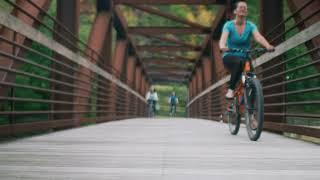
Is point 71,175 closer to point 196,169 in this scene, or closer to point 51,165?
point 51,165

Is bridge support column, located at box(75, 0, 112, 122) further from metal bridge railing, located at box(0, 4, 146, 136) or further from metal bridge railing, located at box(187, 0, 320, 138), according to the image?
metal bridge railing, located at box(187, 0, 320, 138)

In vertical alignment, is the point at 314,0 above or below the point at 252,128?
above

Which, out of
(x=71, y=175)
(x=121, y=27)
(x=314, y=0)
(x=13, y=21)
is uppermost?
(x=121, y=27)

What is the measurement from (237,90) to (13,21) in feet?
8.65

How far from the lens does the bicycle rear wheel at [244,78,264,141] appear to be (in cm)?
486

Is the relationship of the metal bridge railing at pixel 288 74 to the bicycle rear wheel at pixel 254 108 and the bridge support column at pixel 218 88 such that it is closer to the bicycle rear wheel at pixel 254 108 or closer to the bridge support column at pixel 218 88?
the bicycle rear wheel at pixel 254 108

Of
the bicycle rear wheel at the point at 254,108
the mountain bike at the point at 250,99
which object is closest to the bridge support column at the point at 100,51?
the mountain bike at the point at 250,99

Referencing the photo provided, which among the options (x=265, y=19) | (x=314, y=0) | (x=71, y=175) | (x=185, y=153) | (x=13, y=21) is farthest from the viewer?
(x=265, y=19)

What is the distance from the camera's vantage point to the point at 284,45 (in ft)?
19.0

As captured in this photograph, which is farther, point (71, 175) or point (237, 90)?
point (237, 90)

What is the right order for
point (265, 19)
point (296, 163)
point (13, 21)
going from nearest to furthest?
point (296, 163), point (13, 21), point (265, 19)

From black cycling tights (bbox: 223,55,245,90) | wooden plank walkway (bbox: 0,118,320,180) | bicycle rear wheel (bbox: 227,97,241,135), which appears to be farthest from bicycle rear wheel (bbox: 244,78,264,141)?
wooden plank walkway (bbox: 0,118,320,180)

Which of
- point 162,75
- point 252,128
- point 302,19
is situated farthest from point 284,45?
point 162,75

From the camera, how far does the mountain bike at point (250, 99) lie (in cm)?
488
